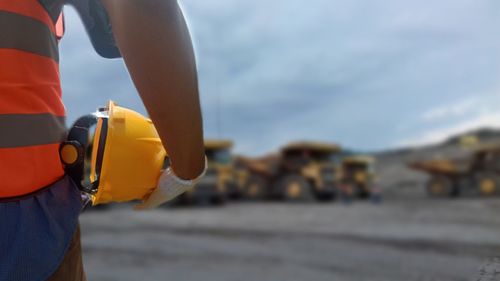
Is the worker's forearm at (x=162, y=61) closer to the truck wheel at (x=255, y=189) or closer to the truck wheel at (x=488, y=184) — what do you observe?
the truck wheel at (x=488, y=184)

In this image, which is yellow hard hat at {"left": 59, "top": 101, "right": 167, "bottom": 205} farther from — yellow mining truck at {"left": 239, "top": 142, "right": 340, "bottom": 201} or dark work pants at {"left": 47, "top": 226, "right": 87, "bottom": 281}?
yellow mining truck at {"left": 239, "top": 142, "right": 340, "bottom": 201}

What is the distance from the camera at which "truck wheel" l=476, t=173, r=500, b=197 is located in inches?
896

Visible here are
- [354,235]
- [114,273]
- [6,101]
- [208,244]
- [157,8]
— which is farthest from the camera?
[354,235]

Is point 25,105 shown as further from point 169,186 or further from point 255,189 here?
point 255,189

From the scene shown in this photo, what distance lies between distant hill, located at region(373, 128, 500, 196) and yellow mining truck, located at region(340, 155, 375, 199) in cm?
356

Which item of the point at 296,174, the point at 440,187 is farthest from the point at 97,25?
the point at 440,187

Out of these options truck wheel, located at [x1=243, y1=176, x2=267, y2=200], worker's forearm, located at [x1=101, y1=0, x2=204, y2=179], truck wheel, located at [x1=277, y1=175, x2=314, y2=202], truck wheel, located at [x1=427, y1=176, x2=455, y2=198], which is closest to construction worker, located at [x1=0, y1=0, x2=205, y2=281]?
worker's forearm, located at [x1=101, y1=0, x2=204, y2=179]

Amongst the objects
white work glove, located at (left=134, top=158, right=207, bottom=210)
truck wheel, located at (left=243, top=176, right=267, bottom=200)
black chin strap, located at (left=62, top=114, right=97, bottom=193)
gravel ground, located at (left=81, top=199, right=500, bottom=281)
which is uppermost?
black chin strap, located at (left=62, top=114, right=97, bottom=193)

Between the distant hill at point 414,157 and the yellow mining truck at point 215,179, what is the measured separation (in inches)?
424

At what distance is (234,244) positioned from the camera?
32.7 feet

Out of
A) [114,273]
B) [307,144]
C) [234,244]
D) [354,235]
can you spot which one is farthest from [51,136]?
[307,144]

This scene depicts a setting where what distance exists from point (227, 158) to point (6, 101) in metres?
21.7

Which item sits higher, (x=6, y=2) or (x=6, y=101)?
(x=6, y=2)

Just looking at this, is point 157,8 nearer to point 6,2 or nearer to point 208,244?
point 6,2
